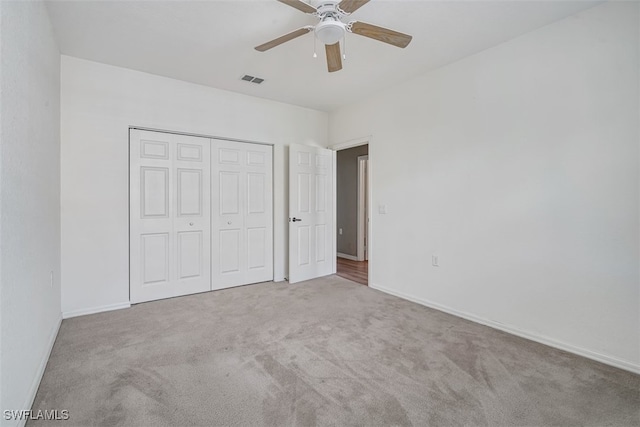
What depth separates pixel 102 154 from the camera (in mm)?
3162

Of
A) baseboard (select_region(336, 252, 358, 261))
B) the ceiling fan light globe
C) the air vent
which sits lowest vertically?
baseboard (select_region(336, 252, 358, 261))

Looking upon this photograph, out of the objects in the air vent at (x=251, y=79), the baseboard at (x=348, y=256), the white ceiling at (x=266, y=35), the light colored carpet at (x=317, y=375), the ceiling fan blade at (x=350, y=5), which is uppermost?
the air vent at (x=251, y=79)

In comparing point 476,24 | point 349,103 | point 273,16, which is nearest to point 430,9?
point 476,24

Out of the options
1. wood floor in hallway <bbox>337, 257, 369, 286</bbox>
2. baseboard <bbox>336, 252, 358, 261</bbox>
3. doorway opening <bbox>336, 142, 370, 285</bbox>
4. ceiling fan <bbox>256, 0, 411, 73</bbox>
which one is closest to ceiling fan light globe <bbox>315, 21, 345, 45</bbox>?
ceiling fan <bbox>256, 0, 411, 73</bbox>

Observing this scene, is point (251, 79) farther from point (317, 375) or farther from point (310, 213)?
point (317, 375)

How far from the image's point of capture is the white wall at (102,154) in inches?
118

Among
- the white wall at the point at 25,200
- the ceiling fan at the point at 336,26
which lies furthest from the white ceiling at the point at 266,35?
the white wall at the point at 25,200

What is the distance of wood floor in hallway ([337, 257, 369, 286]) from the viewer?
15.0 feet

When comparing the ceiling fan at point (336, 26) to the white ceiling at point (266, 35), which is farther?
the white ceiling at point (266, 35)

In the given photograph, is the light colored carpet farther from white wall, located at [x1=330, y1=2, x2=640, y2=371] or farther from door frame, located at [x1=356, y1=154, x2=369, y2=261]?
door frame, located at [x1=356, y1=154, x2=369, y2=261]

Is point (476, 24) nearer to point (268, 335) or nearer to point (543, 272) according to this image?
point (543, 272)

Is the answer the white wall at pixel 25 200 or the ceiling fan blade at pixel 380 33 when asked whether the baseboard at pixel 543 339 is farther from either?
the white wall at pixel 25 200

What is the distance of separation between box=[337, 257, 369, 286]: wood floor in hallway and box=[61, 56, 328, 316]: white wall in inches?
116

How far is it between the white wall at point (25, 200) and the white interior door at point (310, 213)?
8.51ft
